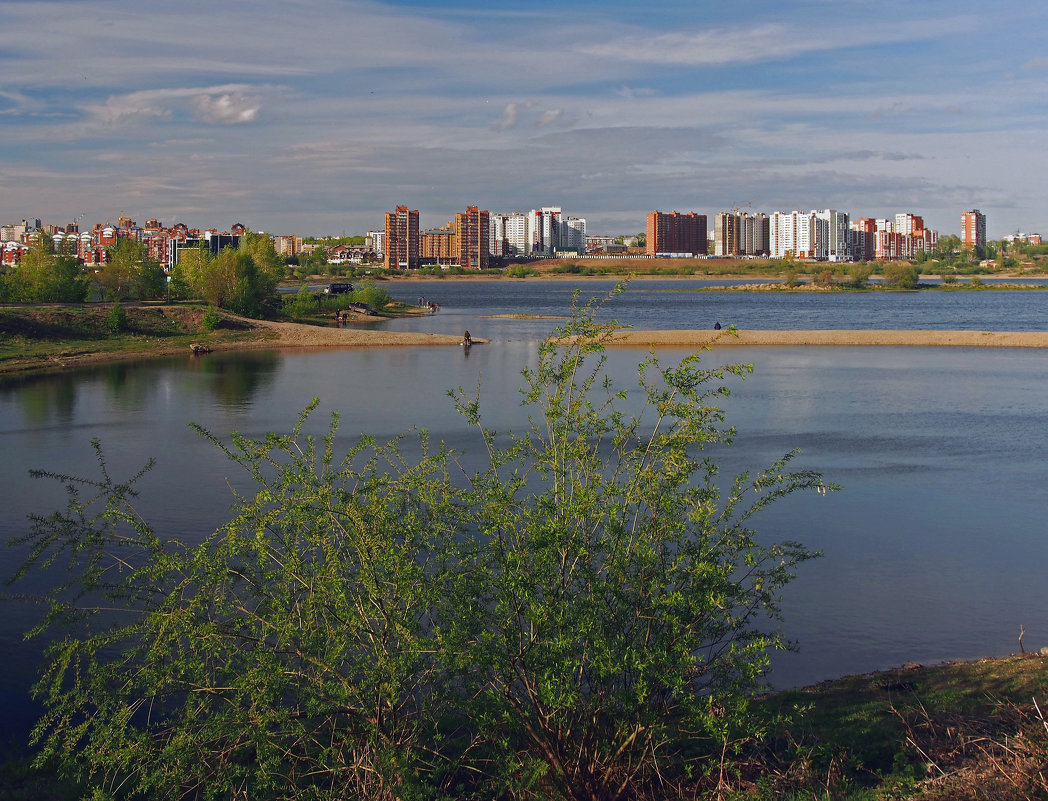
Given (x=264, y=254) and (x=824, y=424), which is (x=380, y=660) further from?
(x=264, y=254)

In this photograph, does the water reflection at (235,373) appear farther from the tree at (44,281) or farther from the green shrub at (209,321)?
the tree at (44,281)

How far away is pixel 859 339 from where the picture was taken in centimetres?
5272

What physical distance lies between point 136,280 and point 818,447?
51.1m

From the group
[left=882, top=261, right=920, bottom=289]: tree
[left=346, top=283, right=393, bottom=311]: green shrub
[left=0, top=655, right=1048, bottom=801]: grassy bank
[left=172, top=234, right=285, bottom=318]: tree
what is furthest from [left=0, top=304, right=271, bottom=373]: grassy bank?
[left=882, top=261, right=920, bottom=289]: tree

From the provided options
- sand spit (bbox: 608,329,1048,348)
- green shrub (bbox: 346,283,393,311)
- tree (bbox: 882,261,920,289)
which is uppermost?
tree (bbox: 882,261,920,289)

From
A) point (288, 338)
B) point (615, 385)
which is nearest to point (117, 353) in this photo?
point (288, 338)

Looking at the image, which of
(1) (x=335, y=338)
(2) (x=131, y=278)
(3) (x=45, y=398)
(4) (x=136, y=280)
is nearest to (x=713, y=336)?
(1) (x=335, y=338)

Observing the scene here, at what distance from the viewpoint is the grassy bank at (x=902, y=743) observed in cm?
647

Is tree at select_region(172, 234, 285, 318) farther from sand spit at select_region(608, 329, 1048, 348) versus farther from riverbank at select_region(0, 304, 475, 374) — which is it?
sand spit at select_region(608, 329, 1048, 348)

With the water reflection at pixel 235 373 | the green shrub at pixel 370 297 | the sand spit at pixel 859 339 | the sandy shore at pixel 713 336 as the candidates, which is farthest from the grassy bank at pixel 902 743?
the green shrub at pixel 370 297

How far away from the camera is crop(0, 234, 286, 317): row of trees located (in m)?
54.0

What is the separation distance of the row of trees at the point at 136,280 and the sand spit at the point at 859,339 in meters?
23.7

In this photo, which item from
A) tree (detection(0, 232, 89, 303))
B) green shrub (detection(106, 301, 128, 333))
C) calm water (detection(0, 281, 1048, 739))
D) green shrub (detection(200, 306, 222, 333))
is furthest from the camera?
tree (detection(0, 232, 89, 303))

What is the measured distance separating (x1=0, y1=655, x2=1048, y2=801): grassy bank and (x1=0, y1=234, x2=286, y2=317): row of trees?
51.5 meters
